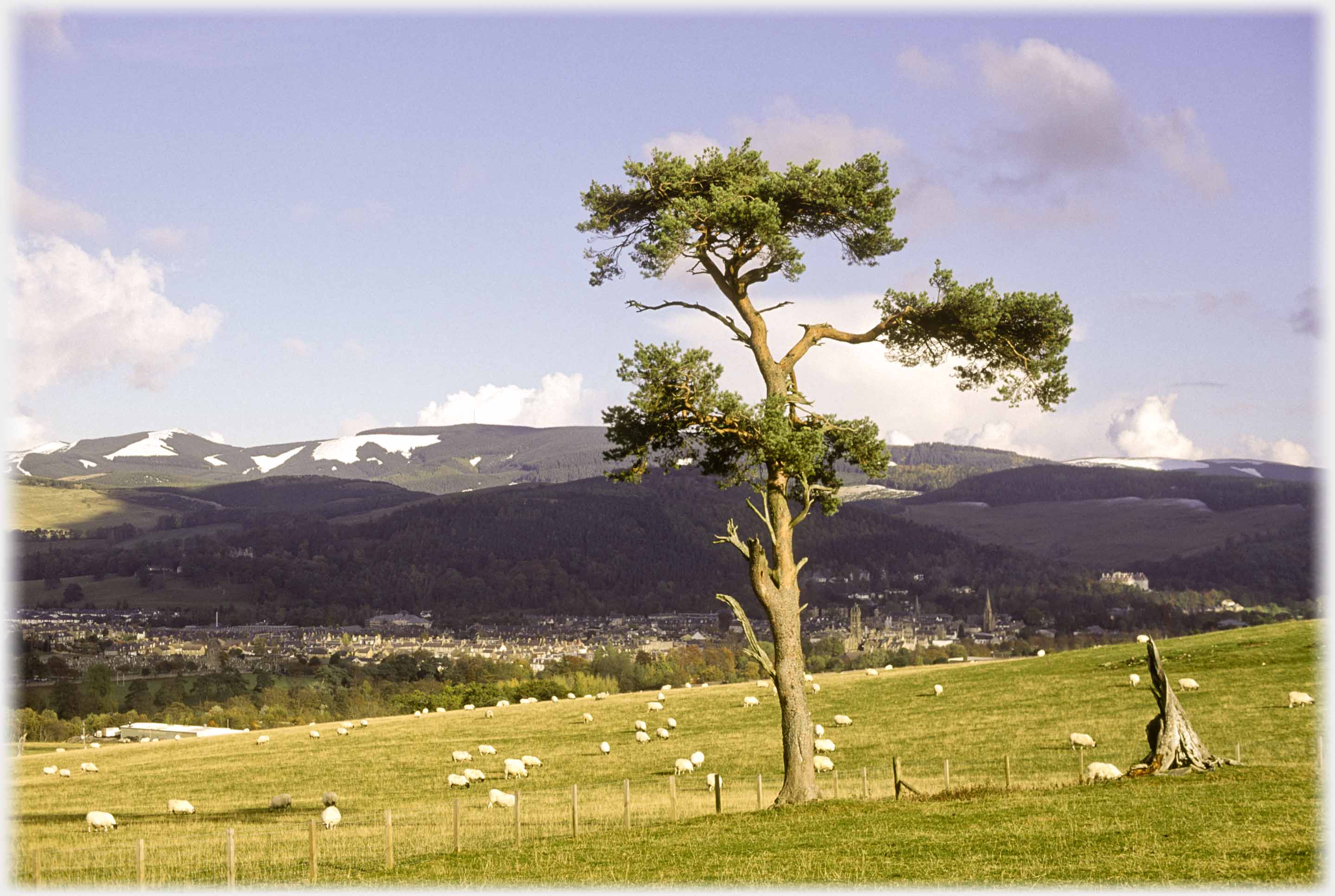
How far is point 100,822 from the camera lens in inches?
1676

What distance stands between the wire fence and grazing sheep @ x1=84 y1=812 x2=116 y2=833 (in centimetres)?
85

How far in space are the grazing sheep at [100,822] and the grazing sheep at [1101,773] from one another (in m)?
32.2

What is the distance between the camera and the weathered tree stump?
1355 inches

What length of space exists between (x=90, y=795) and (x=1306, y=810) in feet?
165

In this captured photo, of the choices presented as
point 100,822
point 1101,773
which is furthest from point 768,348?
point 100,822

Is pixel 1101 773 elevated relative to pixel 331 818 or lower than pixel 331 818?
elevated

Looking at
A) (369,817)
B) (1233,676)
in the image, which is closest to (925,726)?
(1233,676)

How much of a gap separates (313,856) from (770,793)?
66.1 ft

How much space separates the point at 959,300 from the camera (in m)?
32.9

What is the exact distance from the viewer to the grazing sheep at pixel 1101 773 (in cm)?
3512

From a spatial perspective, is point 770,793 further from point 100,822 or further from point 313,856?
point 100,822

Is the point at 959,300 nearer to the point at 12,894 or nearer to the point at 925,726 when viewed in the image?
the point at 12,894

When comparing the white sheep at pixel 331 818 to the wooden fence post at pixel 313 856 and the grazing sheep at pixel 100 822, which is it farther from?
the wooden fence post at pixel 313 856

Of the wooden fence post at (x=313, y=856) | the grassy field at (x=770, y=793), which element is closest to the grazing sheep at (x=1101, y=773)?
the grassy field at (x=770, y=793)
